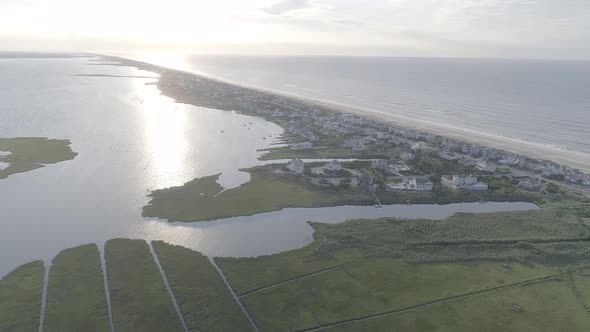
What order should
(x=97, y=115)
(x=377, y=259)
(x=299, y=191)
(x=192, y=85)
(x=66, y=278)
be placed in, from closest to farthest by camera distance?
(x=66, y=278) → (x=377, y=259) → (x=299, y=191) → (x=97, y=115) → (x=192, y=85)

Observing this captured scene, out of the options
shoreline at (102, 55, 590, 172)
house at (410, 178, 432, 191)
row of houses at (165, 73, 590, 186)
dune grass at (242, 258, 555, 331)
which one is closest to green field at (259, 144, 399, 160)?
row of houses at (165, 73, 590, 186)

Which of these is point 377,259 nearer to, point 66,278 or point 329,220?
point 329,220

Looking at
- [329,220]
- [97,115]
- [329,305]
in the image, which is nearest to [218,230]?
[329,220]

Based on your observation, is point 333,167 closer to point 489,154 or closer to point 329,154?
point 329,154

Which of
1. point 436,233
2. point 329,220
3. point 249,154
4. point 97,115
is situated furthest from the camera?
point 97,115

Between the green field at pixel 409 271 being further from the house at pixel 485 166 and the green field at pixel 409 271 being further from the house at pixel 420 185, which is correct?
the house at pixel 485 166

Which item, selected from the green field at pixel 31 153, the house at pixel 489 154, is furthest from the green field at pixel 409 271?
the green field at pixel 31 153
